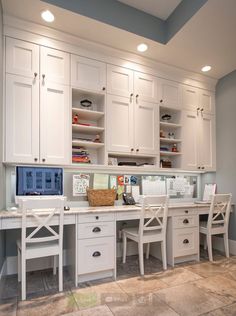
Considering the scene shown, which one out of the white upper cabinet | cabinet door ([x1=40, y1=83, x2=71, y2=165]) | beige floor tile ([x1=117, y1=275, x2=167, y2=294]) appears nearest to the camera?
beige floor tile ([x1=117, y1=275, x2=167, y2=294])

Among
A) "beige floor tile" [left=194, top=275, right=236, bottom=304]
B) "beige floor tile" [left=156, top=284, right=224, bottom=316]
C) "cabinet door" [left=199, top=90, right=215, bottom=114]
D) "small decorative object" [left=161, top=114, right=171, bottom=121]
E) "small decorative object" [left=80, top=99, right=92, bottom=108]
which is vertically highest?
"cabinet door" [left=199, top=90, right=215, bottom=114]

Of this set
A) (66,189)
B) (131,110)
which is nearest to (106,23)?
(131,110)

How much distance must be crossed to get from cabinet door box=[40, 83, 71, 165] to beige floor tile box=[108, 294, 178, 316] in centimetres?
159

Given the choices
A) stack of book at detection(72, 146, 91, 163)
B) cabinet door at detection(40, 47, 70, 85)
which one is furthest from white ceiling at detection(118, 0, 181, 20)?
stack of book at detection(72, 146, 91, 163)

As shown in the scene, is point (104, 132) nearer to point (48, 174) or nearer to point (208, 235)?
point (48, 174)

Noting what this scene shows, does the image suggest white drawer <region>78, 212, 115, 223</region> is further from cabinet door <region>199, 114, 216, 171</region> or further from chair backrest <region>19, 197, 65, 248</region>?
cabinet door <region>199, 114, 216, 171</region>

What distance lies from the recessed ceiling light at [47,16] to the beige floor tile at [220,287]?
10.9 ft

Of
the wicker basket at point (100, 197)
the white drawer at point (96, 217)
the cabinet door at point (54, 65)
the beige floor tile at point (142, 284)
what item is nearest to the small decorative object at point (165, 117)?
the wicker basket at point (100, 197)

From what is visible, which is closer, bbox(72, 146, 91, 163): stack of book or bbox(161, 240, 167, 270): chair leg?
bbox(161, 240, 167, 270): chair leg

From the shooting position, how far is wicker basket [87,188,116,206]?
9.37 feet

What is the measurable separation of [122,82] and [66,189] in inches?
65.6

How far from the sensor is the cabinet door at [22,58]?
238 cm

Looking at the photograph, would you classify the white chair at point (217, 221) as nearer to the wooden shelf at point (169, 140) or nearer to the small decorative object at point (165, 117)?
the wooden shelf at point (169, 140)

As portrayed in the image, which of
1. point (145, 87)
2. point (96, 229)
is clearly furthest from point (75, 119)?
point (96, 229)
